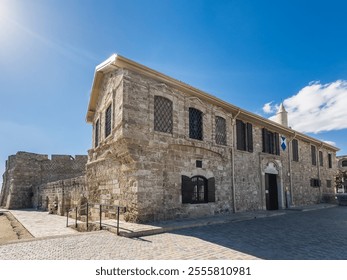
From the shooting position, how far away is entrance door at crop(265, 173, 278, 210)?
563 inches

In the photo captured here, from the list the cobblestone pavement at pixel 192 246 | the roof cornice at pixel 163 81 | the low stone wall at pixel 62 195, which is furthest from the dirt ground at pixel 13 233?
the roof cornice at pixel 163 81

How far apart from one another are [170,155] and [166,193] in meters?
1.51

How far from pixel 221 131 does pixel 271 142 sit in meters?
5.03

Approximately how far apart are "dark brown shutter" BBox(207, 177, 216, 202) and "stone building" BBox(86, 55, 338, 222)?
4 cm

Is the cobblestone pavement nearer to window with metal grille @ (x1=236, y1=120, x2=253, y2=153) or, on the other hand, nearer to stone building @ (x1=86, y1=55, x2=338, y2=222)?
stone building @ (x1=86, y1=55, x2=338, y2=222)

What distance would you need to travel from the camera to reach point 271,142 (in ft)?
50.1

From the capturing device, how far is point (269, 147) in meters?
15.0

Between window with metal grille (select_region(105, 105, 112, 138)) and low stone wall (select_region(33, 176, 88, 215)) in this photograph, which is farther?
low stone wall (select_region(33, 176, 88, 215))

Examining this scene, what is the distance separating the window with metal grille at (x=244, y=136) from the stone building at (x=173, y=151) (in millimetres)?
56

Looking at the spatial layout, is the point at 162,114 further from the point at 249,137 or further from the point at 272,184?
the point at 272,184

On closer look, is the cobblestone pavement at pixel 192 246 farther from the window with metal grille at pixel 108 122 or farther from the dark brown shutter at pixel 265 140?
the dark brown shutter at pixel 265 140

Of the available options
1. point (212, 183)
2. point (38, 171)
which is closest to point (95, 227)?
point (212, 183)

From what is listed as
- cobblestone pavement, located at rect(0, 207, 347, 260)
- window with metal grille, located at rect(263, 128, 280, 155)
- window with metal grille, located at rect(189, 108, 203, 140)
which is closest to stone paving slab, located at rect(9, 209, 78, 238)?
cobblestone pavement, located at rect(0, 207, 347, 260)
